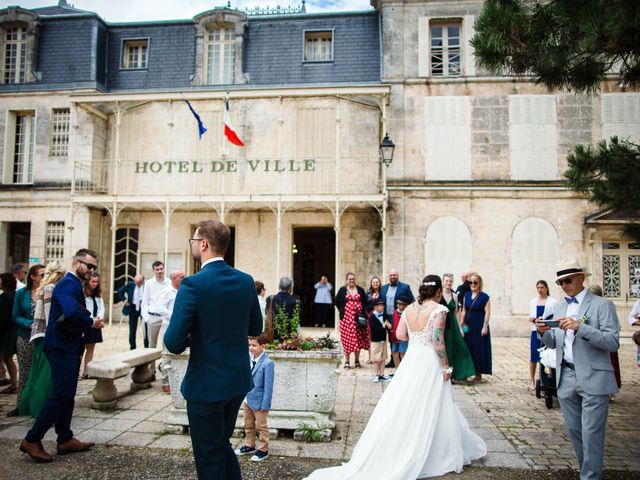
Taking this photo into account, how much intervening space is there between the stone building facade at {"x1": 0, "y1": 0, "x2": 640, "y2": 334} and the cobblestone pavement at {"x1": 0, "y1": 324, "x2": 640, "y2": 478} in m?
6.24

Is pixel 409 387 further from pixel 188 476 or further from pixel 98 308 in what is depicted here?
pixel 98 308

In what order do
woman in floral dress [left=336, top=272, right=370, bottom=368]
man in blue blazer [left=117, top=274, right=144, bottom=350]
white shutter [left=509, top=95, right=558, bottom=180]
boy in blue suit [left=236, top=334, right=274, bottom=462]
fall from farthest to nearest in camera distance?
white shutter [left=509, top=95, right=558, bottom=180]
man in blue blazer [left=117, top=274, right=144, bottom=350]
woman in floral dress [left=336, top=272, right=370, bottom=368]
boy in blue suit [left=236, top=334, right=274, bottom=462]

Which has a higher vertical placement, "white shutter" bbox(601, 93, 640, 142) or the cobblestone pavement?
"white shutter" bbox(601, 93, 640, 142)

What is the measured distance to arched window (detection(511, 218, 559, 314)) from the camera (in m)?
13.0

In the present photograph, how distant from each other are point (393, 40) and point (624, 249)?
8573mm

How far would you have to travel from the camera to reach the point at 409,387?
4.20 metres

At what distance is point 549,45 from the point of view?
14.8 feet

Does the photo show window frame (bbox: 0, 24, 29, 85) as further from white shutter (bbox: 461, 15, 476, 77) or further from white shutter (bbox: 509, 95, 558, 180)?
white shutter (bbox: 509, 95, 558, 180)

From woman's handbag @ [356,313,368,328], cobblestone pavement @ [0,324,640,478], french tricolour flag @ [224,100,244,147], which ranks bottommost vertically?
cobblestone pavement @ [0,324,640,478]

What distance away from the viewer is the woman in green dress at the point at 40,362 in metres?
5.24

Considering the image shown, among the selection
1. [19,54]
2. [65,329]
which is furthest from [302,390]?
[19,54]

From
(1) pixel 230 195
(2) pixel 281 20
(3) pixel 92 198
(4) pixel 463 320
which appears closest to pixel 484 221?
(4) pixel 463 320

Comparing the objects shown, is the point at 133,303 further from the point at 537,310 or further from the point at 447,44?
the point at 447,44

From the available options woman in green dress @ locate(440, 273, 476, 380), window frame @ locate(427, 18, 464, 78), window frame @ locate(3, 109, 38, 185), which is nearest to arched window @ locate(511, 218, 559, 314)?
window frame @ locate(427, 18, 464, 78)
